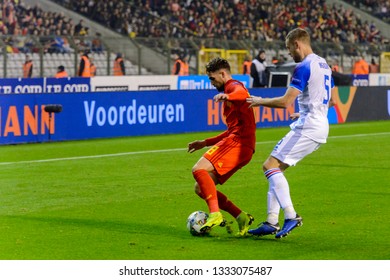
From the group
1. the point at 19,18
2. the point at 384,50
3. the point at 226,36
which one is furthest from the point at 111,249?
the point at 384,50

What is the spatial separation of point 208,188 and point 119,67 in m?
24.3

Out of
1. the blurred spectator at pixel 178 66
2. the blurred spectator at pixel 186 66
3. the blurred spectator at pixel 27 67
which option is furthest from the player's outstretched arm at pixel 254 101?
the blurred spectator at pixel 186 66

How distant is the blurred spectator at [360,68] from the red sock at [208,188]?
106ft

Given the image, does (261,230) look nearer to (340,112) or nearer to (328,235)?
(328,235)

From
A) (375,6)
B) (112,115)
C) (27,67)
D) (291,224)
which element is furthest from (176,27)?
(291,224)

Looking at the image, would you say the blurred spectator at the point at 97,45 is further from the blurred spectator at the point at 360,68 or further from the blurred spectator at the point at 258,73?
the blurred spectator at the point at 360,68

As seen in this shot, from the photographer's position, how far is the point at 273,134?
26516 mm

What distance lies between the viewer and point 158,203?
13.3 meters

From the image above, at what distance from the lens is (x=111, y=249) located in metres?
9.62

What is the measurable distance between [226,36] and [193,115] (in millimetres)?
17093

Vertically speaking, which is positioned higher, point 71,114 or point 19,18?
point 19,18

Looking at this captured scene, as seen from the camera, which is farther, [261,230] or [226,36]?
[226,36]

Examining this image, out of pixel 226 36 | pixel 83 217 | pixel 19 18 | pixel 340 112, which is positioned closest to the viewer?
pixel 83 217

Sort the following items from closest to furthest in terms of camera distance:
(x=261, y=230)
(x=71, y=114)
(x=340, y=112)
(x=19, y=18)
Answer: (x=261, y=230)
(x=71, y=114)
(x=340, y=112)
(x=19, y=18)
